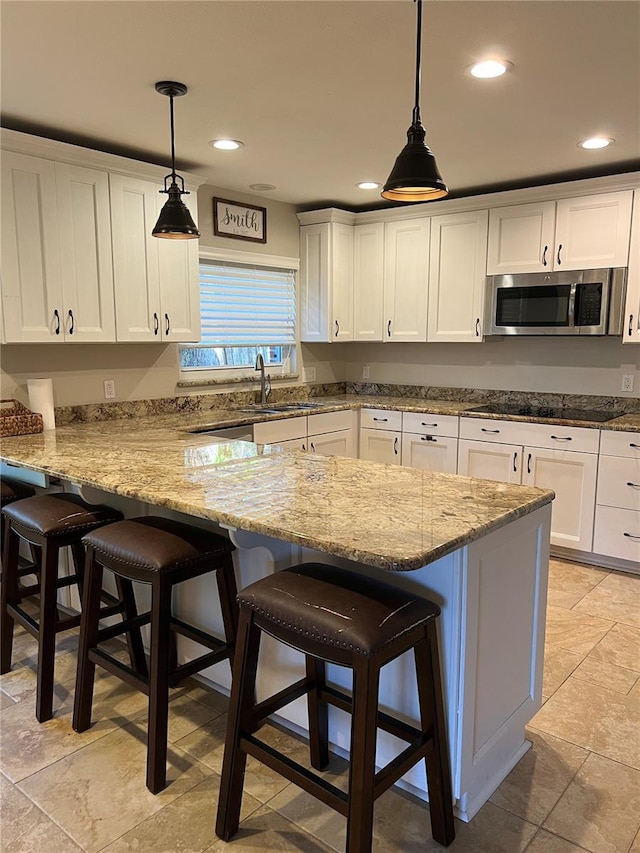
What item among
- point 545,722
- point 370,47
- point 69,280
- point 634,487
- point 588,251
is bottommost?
point 545,722

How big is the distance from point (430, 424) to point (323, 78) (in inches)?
97.7

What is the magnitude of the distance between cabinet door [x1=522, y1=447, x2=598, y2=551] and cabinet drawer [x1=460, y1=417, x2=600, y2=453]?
0.04 metres

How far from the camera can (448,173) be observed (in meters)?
3.78

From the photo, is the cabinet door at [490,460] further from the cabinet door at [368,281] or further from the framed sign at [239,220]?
the framed sign at [239,220]

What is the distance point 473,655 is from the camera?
5.54 ft

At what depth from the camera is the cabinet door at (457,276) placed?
4254mm

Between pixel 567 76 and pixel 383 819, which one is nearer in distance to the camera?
pixel 383 819

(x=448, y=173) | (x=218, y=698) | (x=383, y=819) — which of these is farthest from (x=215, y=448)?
(x=448, y=173)

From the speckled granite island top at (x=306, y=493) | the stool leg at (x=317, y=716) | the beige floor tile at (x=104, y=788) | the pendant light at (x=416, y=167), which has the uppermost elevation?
the pendant light at (x=416, y=167)

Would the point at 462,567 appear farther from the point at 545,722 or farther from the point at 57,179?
the point at 57,179

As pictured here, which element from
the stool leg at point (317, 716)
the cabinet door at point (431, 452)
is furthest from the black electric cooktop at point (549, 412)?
the stool leg at point (317, 716)

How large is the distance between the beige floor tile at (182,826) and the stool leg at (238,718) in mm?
85

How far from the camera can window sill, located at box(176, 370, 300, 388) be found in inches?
162

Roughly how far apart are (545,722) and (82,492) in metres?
1.98
